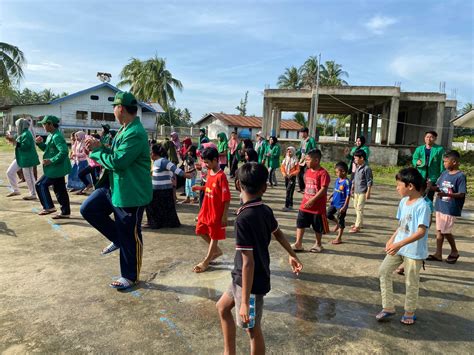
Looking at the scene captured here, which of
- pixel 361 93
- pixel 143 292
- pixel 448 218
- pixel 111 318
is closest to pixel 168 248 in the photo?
pixel 143 292

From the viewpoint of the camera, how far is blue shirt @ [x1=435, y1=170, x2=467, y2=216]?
4.83m

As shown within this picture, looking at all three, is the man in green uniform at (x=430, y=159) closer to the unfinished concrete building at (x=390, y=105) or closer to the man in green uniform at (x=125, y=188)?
the man in green uniform at (x=125, y=188)

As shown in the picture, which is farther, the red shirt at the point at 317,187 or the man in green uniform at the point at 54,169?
the man in green uniform at the point at 54,169

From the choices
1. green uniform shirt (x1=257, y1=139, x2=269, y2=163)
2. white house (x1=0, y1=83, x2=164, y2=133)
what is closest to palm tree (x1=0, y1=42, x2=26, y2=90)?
white house (x1=0, y1=83, x2=164, y2=133)

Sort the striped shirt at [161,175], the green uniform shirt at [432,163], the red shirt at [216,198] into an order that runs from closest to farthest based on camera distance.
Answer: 1. the red shirt at [216,198]
2. the striped shirt at [161,175]
3. the green uniform shirt at [432,163]

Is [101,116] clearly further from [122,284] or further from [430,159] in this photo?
[122,284]

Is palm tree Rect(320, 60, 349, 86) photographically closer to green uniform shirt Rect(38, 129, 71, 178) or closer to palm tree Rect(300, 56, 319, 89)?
palm tree Rect(300, 56, 319, 89)

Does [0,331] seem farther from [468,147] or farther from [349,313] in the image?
[468,147]

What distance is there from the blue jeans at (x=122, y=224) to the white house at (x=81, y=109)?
110 feet

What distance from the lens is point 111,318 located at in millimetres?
3182

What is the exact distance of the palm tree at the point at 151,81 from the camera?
4047 cm

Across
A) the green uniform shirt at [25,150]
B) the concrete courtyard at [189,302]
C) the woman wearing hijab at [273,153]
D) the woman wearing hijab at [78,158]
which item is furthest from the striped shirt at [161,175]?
the woman wearing hijab at [273,153]

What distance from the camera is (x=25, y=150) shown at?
25.4ft

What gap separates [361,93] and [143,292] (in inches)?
742
